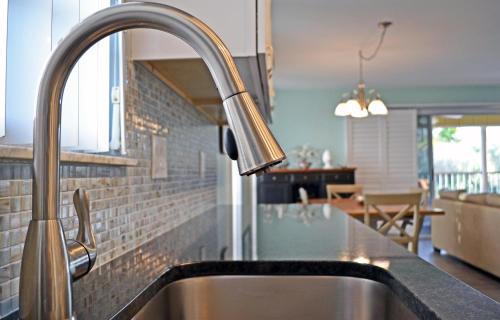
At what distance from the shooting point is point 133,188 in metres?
1.10

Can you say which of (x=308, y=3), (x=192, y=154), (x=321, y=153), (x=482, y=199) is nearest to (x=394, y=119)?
(x=321, y=153)

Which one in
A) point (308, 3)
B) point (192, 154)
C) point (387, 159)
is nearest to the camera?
point (192, 154)

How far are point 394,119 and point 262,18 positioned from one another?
6.03 metres

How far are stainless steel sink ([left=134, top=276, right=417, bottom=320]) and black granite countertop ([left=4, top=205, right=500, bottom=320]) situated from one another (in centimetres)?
2

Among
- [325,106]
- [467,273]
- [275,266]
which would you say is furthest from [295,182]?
[275,266]

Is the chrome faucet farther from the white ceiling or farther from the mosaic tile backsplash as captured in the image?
the white ceiling

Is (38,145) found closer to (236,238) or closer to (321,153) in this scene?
(236,238)

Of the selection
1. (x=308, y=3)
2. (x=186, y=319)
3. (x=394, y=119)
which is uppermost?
(x=308, y=3)

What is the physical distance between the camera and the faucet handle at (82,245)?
44 cm

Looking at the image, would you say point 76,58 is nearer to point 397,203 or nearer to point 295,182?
point 397,203

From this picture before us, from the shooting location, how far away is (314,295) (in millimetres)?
863

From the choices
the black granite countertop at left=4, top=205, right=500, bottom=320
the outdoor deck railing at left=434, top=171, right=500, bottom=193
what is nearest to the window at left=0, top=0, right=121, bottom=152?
the black granite countertop at left=4, top=205, right=500, bottom=320

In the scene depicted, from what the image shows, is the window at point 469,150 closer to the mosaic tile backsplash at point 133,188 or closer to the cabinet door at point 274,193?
the cabinet door at point 274,193

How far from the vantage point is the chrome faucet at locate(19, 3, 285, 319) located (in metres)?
0.37
